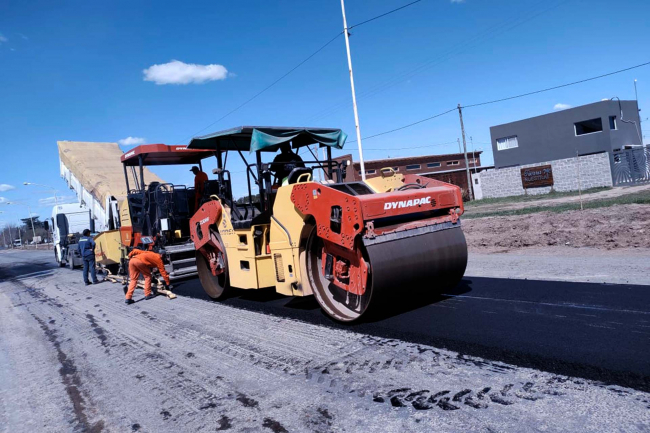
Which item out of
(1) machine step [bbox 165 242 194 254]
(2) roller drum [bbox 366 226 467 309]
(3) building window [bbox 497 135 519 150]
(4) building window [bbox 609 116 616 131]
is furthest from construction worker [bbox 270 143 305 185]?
(3) building window [bbox 497 135 519 150]

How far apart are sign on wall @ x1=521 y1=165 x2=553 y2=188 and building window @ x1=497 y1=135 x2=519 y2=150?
10132mm

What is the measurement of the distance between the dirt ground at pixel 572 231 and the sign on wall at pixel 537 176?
1322cm

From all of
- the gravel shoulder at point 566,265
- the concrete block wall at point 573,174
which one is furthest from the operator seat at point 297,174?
the concrete block wall at point 573,174

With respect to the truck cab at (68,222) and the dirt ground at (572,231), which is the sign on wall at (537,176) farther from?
the truck cab at (68,222)

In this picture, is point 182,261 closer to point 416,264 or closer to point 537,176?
point 416,264

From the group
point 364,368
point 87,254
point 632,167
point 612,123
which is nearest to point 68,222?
point 87,254

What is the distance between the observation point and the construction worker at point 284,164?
22.5 ft

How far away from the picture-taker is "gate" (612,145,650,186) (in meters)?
24.4

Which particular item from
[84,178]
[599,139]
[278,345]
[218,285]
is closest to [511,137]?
[599,139]

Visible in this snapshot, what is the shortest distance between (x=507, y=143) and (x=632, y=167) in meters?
13.2

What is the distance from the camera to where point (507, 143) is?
3734cm

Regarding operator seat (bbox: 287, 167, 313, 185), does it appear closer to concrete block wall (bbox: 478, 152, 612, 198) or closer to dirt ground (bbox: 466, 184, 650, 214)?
dirt ground (bbox: 466, 184, 650, 214)

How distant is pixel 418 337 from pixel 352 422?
67.6 inches

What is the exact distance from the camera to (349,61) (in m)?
17.5
